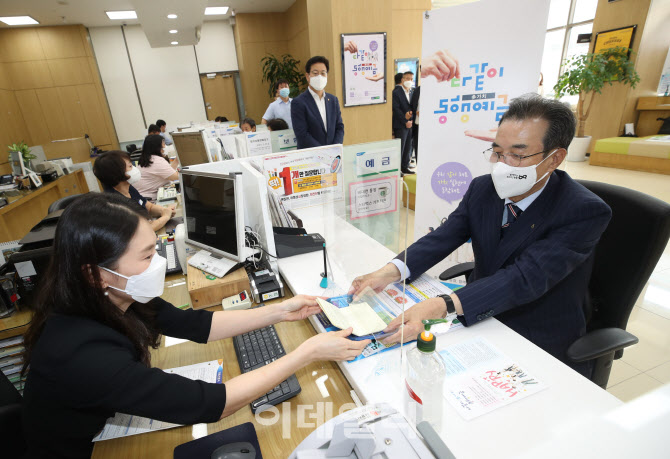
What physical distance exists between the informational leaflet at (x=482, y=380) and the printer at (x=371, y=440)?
263mm

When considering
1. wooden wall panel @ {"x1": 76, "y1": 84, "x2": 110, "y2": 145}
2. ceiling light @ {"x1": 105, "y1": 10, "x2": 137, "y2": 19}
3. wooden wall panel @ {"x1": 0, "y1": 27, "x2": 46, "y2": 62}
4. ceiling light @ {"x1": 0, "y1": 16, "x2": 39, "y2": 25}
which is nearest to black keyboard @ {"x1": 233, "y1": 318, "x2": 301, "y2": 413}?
ceiling light @ {"x1": 105, "y1": 10, "x2": 137, "y2": 19}

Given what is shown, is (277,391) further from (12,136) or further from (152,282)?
(12,136)

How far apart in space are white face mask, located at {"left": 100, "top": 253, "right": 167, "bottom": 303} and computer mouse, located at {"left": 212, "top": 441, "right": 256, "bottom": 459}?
0.46 meters

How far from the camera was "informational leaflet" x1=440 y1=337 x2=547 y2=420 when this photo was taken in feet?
2.90

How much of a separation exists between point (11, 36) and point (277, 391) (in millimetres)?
10246

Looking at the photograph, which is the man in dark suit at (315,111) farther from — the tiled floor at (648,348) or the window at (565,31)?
the window at (565,31)

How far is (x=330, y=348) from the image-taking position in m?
1.02

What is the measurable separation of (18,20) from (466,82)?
29.4 ft

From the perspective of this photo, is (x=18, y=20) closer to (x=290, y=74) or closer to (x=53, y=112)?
(x=53, y=112)

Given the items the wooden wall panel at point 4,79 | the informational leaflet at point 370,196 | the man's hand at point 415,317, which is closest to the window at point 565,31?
the informational leaflet at point 370,196

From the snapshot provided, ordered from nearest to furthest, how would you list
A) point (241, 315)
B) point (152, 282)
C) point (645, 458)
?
point (645, 458)
point (152, 282)
point (241, 315)

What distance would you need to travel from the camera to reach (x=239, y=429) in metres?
0.95

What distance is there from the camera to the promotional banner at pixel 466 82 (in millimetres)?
1938

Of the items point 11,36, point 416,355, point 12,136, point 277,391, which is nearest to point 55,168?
point 12,136
